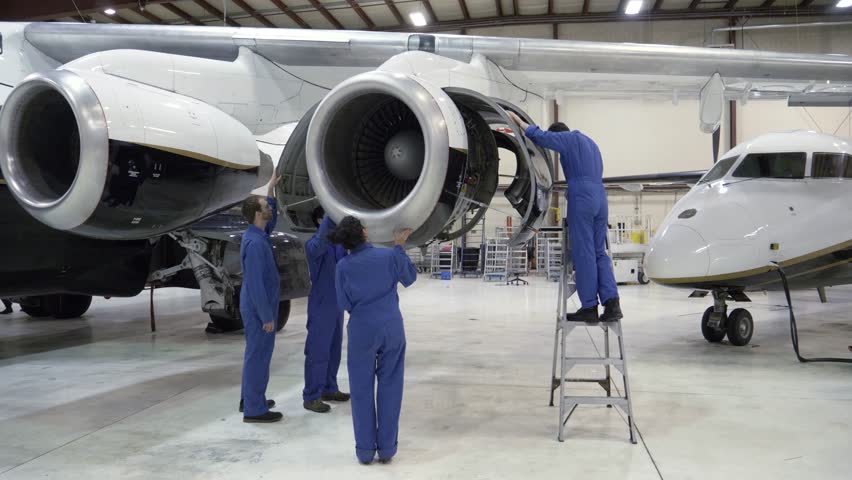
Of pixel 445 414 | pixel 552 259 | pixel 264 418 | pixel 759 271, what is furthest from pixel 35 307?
pixel 552 259

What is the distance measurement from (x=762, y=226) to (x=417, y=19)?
15724mm

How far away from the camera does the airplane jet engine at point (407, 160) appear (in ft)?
11.9

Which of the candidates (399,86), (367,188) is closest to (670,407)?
(367,188)

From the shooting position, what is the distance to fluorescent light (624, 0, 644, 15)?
63.5ft

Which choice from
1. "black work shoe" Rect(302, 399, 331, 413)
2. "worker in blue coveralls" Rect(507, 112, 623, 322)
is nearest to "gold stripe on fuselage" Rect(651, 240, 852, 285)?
"worker in blue coveralls" Rect(507, 112, 623, 322)

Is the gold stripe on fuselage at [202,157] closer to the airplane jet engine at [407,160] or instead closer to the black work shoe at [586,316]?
the airplane jet engine at [407,160]

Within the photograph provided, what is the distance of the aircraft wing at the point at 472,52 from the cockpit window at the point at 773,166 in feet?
4.28

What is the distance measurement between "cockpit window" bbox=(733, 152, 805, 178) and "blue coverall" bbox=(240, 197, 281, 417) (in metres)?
5.65

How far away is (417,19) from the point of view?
20.4 m

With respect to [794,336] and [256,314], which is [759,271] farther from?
[256,314]

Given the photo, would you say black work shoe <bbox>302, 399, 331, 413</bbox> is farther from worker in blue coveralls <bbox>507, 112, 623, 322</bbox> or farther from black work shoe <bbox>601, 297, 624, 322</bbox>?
black work shoe <bbox>601, 297, 624, 322</bbox>

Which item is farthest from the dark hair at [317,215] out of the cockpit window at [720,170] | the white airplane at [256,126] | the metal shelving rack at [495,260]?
the metal shelving rack at [495,260]

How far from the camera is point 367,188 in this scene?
172 inches

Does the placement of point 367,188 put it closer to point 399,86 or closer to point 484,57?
point 399,86
